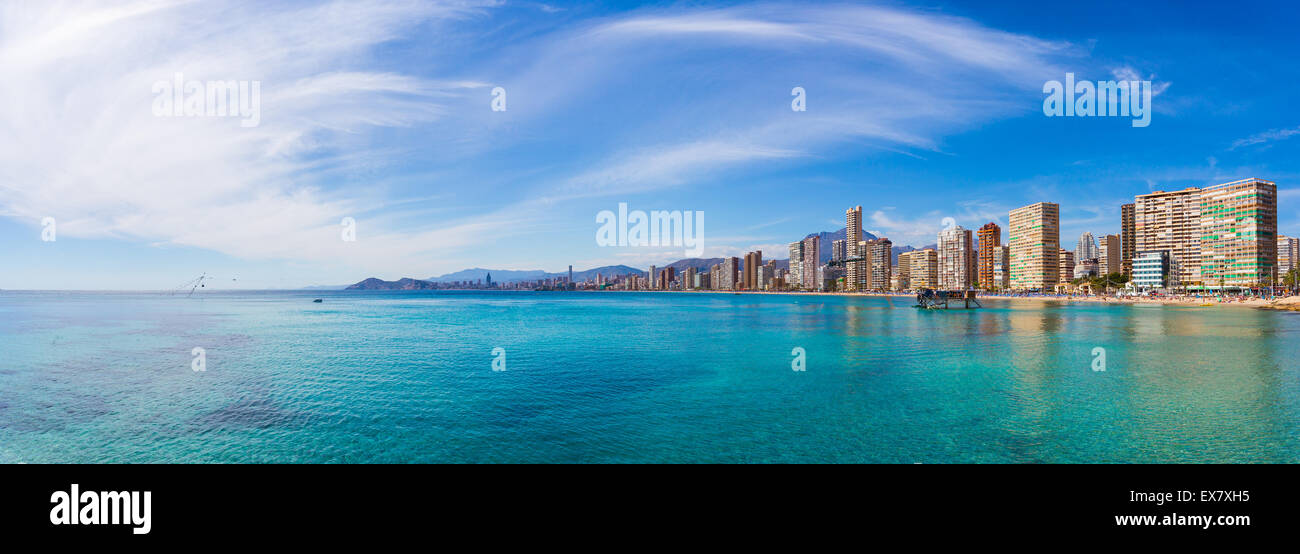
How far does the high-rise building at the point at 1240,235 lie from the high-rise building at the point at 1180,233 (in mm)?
4281

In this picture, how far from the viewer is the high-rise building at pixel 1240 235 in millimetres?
154000

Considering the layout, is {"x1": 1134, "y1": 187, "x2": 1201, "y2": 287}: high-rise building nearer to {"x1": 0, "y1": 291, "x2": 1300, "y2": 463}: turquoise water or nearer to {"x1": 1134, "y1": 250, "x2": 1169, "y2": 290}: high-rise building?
{"x1": 1134, "y1": 250, "x2": 1169, "y2": 290}: high-rise building

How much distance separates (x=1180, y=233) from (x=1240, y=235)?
29.3 meters

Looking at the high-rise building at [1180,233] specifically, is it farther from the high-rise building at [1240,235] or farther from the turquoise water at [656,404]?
the turquoise water at [656,404]

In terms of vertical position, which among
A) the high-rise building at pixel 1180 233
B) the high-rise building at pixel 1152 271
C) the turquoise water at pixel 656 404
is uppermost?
the high-rise building at pixel 1180 233

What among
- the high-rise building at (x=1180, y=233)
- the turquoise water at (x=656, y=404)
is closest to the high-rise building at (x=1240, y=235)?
the high-rise building at (x=1180, y=233)

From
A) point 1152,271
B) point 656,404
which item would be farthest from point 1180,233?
point 656,404

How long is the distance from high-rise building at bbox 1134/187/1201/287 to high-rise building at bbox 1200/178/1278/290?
4.28 metres

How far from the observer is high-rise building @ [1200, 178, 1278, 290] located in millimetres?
154000

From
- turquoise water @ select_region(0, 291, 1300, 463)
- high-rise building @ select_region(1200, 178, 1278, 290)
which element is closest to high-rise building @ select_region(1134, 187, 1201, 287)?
high-rise building @ select_region(1200, 178, 1278, 290)

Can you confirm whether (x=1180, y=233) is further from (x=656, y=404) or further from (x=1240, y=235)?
(x=656, y=404)

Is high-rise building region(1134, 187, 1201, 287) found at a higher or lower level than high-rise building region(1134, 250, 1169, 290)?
higher
